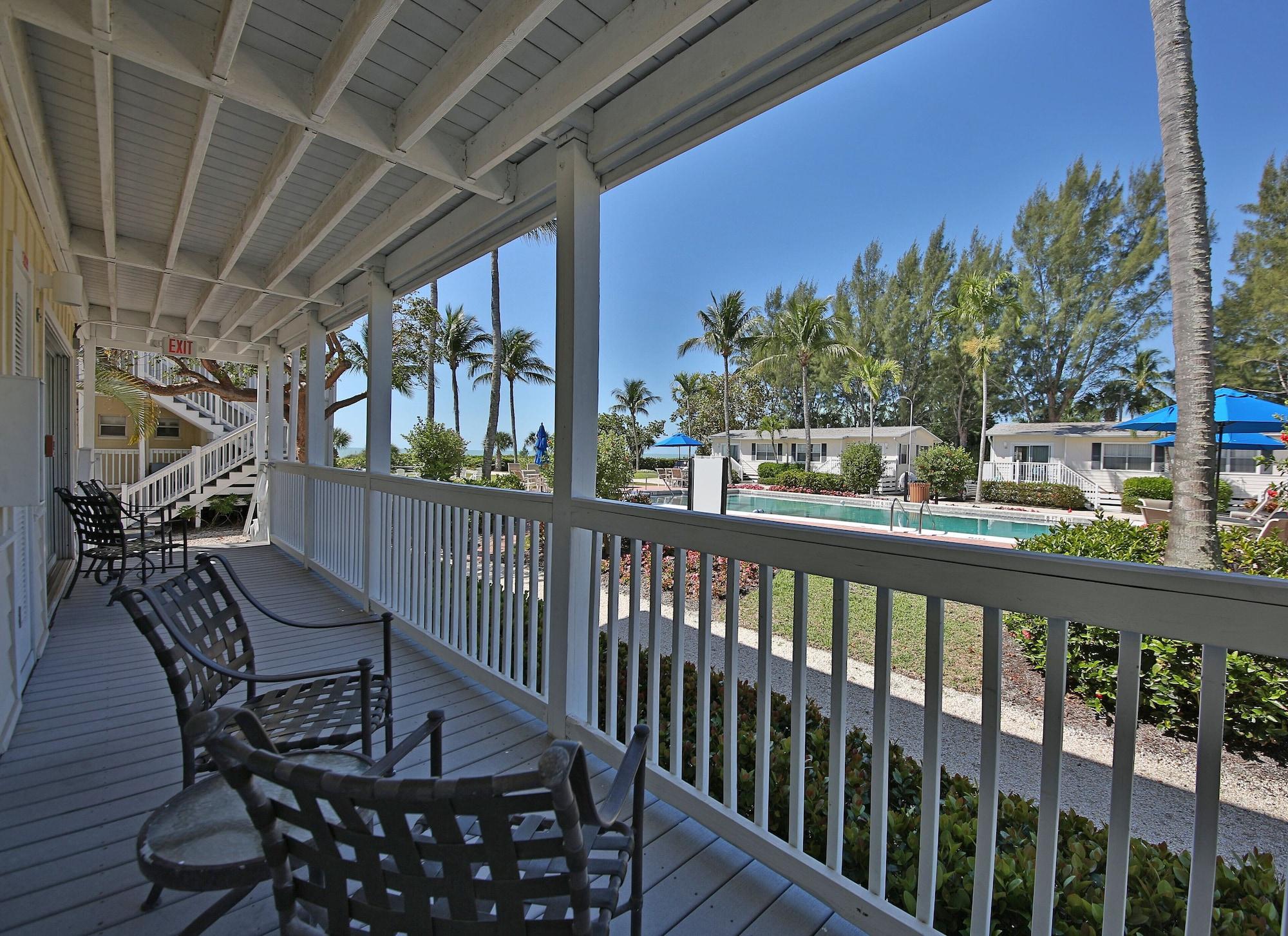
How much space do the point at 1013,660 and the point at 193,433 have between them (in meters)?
16.6

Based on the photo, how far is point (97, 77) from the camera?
2086 millimetres

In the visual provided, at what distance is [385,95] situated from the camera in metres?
2.41

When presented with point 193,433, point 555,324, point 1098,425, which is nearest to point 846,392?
point 1098,425

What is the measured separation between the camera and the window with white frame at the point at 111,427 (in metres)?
12.6

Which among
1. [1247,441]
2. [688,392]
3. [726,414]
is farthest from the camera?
[688,392]

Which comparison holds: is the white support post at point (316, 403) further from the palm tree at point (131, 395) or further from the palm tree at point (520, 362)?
the palm tree at point (520, 362)

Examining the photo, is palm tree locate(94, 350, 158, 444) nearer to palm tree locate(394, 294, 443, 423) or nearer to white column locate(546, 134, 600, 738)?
palm tree locate(394, 294, 443, 423)

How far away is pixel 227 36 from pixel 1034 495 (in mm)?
21914

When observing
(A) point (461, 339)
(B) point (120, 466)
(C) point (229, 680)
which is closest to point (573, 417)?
(C) point (229, 680)

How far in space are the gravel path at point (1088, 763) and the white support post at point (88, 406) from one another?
6.45m

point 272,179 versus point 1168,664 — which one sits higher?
point 272,179

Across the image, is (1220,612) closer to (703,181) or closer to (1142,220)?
(703,181)

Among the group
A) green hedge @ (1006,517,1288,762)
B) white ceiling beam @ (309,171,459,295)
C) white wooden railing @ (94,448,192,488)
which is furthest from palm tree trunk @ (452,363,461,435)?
green hedge @ (1006,517,1288,762)

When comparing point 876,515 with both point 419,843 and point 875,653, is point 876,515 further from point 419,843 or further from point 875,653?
point 419,843
